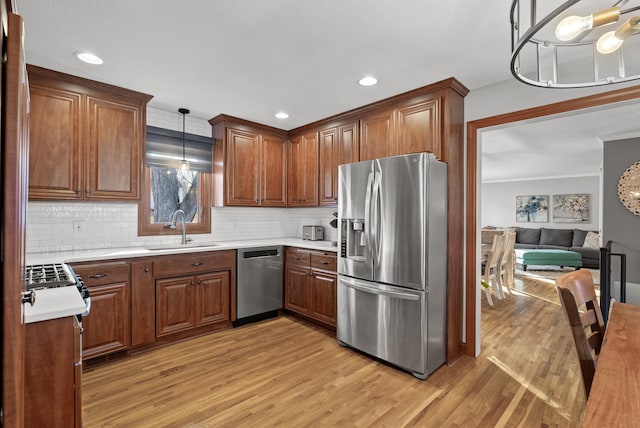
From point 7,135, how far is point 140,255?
2.23m

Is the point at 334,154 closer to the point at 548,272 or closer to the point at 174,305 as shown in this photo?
the point at 174,305

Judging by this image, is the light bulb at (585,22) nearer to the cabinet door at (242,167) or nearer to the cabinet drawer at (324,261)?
the cabinet drawer at (324,261)

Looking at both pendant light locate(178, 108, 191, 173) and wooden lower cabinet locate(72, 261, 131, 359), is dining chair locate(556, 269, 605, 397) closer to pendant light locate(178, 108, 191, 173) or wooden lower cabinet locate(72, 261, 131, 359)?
wooden lower cabinet locate(72, 261, 131, 359)

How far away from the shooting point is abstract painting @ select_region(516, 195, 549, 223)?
898 centimetres

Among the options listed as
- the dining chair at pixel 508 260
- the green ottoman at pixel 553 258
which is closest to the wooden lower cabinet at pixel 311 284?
the dining chair at pixel 508 260

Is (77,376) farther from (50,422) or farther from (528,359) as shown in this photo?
(528,359)

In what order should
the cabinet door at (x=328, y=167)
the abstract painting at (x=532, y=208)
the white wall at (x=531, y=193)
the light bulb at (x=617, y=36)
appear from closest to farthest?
the light bulb at (x=617, y=36)
the cabinet door at (x=328, y=167)
the white wall at (x=531, y=193)
the abstract painting at (x=532, y=208)

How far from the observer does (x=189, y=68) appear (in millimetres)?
2531

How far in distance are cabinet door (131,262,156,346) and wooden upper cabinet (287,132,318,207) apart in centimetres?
190

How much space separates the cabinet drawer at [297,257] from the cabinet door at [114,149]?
5.49ft

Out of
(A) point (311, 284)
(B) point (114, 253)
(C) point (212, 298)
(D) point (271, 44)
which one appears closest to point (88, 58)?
(D) point (271, 44)

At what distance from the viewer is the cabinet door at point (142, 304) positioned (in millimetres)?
2797

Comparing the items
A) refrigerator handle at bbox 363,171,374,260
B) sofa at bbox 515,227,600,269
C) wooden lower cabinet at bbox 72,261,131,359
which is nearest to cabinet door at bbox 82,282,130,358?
wooden lower cabinet at bbox 72,261,131,359

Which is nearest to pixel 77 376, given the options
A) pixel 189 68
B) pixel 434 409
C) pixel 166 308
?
pixel 166 308
